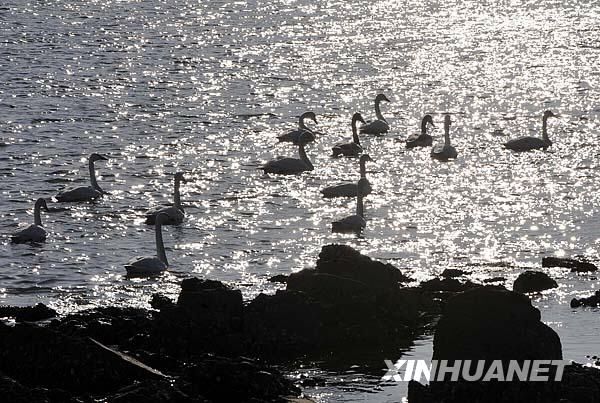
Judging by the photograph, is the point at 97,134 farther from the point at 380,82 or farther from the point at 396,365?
the point at 396,365

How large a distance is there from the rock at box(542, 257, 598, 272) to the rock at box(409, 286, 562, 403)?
8043mm

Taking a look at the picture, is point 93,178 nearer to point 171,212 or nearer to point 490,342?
point 171,212

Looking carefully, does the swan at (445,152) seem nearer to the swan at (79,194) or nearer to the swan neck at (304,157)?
the swan neck at (304,157)

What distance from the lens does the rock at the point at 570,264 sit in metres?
26.7

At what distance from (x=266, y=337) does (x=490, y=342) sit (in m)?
4.35

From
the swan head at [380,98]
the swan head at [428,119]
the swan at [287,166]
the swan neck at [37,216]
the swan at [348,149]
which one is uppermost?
the swan head at [380,98]

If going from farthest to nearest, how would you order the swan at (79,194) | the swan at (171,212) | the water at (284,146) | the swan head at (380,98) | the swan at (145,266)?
the swan head at (380,98), the swan at (79,194), the swan at (171,212), the water at (284,146), the swan at (145,266)

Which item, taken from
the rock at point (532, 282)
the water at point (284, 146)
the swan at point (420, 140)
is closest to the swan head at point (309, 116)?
the water at point (284, 146)

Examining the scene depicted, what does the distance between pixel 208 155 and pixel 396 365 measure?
20.0 m

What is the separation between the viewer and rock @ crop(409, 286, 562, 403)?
18016 millimetres

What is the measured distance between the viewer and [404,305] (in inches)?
920

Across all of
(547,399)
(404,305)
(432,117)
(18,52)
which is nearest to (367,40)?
(18,52)

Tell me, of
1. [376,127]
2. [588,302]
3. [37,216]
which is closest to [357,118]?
[376,127]

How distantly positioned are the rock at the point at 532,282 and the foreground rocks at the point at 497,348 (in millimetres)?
5768
